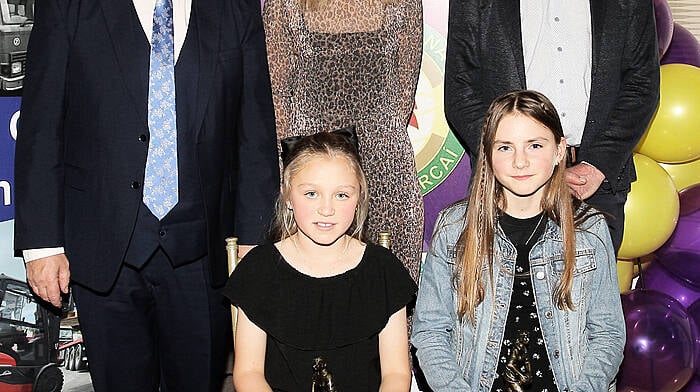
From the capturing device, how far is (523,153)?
260cm

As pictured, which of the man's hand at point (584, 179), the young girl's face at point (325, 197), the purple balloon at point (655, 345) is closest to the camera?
the young girl's face at point (325, 197)

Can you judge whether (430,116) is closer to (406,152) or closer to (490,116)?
(406,152)

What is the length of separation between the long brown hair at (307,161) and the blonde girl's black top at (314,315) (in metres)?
0.13

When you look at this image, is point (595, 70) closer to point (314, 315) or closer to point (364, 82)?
point (364, 82)

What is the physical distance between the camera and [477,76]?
122 inches

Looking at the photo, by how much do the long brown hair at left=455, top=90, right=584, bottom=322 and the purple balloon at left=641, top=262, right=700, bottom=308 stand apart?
1.19m

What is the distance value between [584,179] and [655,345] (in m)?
0.76

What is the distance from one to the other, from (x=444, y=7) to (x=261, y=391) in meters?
1.75

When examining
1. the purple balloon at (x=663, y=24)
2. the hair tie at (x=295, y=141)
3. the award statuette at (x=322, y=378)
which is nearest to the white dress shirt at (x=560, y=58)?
the purple balloon at (x=663, y=24)

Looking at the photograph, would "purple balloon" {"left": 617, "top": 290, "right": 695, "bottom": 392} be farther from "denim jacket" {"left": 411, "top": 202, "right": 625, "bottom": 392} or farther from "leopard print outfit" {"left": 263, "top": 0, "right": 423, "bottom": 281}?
"leopard print outfit" {"left": 263, "top": 0, "right": 423, "bottom": 281}

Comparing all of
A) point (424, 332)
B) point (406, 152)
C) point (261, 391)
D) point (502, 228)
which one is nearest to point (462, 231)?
point (502, 228)

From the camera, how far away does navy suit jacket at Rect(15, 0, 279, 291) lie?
2.66m

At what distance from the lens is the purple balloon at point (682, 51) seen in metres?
3.73

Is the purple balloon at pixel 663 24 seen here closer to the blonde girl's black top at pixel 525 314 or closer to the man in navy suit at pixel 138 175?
the blonde girl's black top at pixel 525 314
